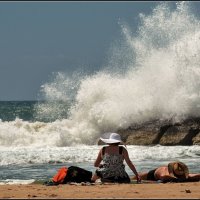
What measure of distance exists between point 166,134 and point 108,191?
505 inches

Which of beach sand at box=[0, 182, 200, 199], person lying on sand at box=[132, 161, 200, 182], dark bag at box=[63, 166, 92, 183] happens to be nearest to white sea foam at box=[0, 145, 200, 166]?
person lying on sand at box=[132, 161, 200, 182]

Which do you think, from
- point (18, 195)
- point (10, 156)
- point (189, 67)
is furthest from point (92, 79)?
point (18, 195)

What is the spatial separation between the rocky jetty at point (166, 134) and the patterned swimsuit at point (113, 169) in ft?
35.2

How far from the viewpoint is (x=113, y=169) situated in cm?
1014

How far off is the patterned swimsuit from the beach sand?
0.51 metres

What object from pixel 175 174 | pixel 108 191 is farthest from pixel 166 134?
pixel 108 191

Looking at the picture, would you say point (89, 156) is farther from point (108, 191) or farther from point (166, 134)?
point (108, 191)

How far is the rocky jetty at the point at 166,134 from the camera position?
20781mm

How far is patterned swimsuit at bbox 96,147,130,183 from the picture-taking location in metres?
10.1

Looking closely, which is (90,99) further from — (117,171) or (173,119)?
(117,171)

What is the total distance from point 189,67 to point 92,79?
5.60 meters

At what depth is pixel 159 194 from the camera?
27.1 ft

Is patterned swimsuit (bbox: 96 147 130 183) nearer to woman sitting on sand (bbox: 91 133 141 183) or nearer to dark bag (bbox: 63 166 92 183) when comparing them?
woman sitting on sand (bbox: 91 133 141 183)

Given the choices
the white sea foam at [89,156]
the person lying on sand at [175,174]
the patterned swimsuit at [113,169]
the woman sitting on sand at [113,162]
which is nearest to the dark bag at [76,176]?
the woman sitting on sand at [113,162]
